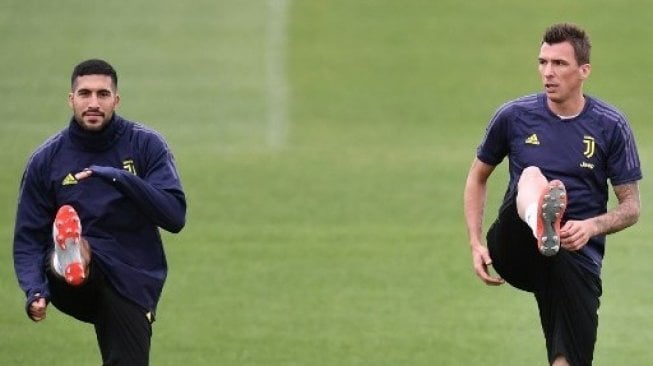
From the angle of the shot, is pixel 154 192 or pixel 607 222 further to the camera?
pixel 607 222

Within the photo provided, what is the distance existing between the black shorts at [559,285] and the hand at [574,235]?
400 mm

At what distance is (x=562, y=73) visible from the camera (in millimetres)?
10719

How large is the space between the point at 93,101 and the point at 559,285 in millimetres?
3082

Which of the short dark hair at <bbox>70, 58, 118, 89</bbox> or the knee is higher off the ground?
the short dark hair at <bbox>70, 58, 118, 89</bbox>

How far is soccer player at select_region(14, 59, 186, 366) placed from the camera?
34.4ft

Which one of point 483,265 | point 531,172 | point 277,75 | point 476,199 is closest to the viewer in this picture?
point 531,172

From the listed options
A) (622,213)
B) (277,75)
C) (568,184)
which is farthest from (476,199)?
(277,75)

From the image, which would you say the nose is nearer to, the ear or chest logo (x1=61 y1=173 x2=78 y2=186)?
chest logo (x1=61 y1=173 x2=78 y2=186)

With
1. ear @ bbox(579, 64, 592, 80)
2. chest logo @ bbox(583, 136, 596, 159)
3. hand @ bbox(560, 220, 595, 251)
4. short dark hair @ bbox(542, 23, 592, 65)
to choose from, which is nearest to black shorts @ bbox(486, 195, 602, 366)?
hand @ bbox(560, 220, 595, 251)

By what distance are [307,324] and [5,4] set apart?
65.6 ft

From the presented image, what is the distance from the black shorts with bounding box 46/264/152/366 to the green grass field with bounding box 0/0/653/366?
386 cm

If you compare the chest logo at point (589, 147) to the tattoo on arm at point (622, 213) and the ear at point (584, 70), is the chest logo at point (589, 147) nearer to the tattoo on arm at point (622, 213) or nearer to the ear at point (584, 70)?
the tattoo on arm at point (622, 213)

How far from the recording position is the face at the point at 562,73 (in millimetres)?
10727

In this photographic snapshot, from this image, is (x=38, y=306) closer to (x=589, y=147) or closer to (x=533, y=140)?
(x=533, y=140)
